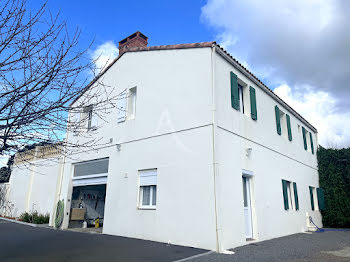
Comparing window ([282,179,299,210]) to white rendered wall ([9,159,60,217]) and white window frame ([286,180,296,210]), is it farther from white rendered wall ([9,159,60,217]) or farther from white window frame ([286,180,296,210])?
white rendered wall ([9,159,60,217])

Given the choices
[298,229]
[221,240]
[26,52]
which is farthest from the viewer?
[298,229]

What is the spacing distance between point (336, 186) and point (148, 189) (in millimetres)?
11322

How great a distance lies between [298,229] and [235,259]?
6830 mm

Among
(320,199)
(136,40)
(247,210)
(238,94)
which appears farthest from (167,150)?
(320,199)

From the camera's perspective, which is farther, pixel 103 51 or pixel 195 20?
pixel 195 20

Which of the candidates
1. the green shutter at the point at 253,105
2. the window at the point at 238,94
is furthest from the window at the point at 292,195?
the window at the point at 238,94

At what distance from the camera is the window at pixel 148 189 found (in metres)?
7.96

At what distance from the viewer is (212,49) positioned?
7602 millimetres

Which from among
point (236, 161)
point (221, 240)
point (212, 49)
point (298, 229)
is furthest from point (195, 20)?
point (298, 229)

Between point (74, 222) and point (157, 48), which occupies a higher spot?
point (157, 48)

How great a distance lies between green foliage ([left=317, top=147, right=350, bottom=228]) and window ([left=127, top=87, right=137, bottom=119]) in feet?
38.1

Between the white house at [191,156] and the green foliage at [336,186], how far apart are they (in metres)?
3.59

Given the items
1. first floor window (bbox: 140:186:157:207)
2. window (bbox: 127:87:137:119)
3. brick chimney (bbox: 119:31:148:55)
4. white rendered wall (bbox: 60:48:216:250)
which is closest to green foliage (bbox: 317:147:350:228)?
white rendered wall (bbox: 60:48:216:250)

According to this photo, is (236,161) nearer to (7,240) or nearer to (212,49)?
(212,49)
